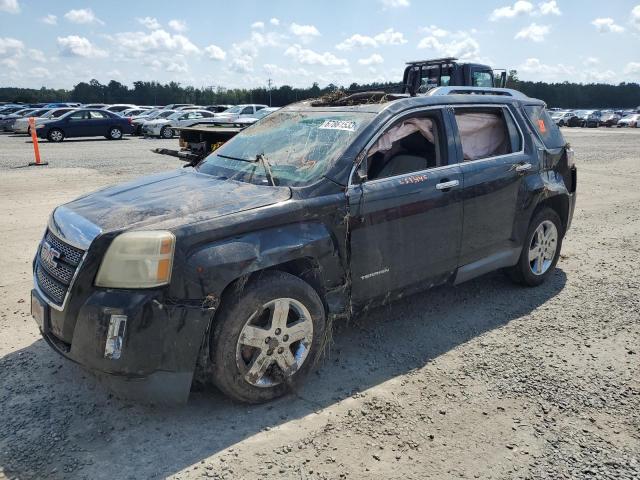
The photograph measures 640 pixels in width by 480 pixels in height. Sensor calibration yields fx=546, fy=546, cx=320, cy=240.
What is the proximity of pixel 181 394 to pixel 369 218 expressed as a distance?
5.36 feet

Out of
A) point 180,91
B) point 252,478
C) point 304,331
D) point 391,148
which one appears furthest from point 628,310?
point 180,91

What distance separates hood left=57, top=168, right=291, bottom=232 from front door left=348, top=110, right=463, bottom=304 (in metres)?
0.64

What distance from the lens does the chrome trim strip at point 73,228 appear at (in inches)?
119

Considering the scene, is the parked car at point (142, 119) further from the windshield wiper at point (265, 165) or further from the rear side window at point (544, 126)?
the windshield wiper at point (265, 165)

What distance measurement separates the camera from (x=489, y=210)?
4551 mm

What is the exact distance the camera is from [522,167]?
4836mm

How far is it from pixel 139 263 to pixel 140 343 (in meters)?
0.42

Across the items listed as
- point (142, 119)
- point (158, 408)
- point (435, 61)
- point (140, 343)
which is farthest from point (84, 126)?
point (140, 343)

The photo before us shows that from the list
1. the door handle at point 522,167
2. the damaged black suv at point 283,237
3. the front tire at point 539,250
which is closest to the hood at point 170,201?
the damaged black suv at point 283,237

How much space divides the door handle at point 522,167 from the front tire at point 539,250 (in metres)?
0.50

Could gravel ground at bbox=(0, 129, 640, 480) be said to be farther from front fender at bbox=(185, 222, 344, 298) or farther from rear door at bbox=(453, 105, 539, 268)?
front fender at bbox=(185, 222, 344, 298)

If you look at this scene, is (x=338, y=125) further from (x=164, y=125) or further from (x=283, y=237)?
(x=164, y=125)

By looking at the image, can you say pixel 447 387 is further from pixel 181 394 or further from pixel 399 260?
pixel 181 394

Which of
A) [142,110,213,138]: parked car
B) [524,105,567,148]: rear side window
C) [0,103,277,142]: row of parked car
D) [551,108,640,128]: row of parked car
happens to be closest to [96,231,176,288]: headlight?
[524,105,567,148]: rear side window
